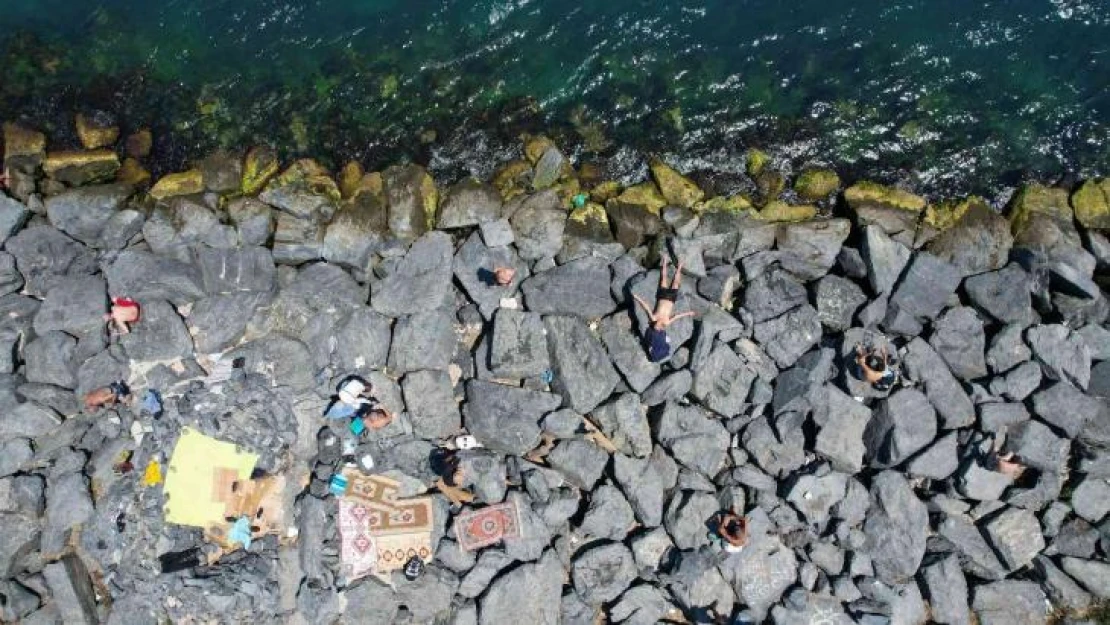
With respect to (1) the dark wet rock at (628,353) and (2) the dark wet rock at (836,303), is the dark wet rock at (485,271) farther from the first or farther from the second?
(2) the dark wet rock at (836,303)

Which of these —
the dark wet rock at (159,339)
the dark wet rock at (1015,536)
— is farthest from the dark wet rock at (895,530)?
the dark wet rock at (159,339)

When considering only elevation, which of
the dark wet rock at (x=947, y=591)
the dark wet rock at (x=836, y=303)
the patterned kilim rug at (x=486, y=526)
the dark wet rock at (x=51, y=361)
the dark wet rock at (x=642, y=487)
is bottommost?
the dark wet rock at (x=947, y=591)

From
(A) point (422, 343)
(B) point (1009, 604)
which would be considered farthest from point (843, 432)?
(A) point (422, 343)

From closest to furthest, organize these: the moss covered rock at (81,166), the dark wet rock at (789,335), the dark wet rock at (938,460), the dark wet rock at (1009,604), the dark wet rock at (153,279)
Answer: the dark wet rock at (1009,604)
the dark wet rock at (938,460)
the dark wet rock at (789,335)
the dark wet rock at (153,279)
the moss covered rock at (81,166)

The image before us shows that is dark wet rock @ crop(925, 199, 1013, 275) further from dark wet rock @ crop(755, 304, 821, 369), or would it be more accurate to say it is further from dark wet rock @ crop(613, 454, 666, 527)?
dark wet rock @ crop(613, 454, 666, 527)

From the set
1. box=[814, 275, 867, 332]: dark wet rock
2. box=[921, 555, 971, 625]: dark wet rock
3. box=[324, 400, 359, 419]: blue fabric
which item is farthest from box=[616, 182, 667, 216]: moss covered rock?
box=[921, 555, 971, 625]: dark wet rock

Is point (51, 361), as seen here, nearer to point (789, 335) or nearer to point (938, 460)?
point (789, 335)

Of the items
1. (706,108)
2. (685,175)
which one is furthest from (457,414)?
(706,108)
